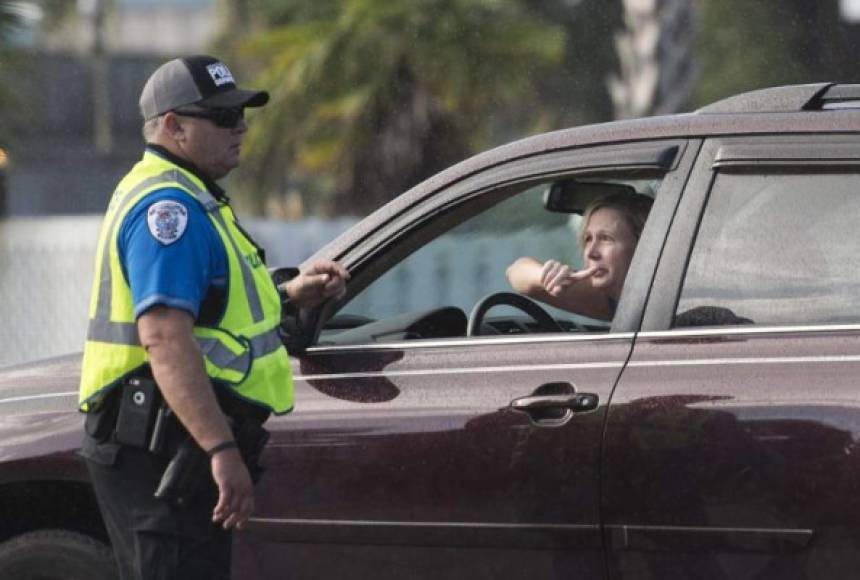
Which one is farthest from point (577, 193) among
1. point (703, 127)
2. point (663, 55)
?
point (663, 55)

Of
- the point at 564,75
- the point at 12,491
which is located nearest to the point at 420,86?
the point at 564,75

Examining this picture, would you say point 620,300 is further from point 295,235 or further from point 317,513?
point 295,235

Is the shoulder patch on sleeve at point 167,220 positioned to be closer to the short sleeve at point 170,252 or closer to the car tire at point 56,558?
the short sleeve at point 170,252

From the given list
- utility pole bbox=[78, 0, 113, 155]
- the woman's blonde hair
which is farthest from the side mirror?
utility pole bbox=[78, 0, 113, 155]

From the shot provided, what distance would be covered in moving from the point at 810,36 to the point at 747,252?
671 inches

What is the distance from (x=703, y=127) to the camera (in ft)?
12.7

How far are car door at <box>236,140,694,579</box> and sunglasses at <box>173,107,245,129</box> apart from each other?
64 cm

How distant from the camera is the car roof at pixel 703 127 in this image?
12.4 feet

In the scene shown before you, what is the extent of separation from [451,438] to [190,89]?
3.07 feet

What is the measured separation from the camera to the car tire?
13.8 feet

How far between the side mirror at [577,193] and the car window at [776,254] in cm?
A: 60

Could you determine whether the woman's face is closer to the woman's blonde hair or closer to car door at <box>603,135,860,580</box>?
the woman's blonde hair

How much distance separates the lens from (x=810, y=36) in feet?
66.3

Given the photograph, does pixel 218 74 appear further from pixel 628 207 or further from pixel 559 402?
pixel 628 207
